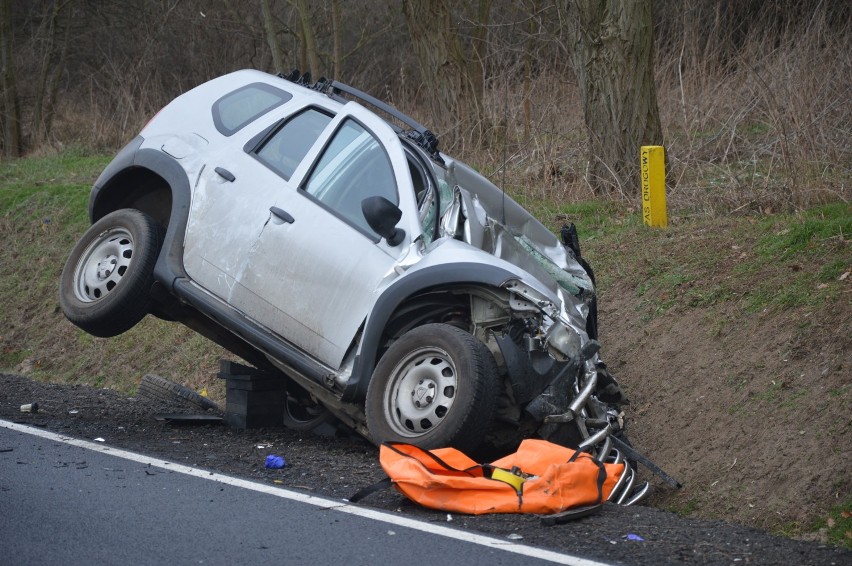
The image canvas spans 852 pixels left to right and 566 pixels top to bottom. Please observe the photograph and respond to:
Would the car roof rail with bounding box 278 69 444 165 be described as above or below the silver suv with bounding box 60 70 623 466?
above

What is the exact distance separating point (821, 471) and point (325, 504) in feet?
9.18

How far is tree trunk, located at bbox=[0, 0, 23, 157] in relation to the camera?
22.0 m

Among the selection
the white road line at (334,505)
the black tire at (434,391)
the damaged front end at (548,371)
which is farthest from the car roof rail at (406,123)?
the white road line at (334,505)

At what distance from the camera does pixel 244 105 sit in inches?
313

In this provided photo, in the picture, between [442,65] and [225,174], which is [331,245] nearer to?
[225,174]

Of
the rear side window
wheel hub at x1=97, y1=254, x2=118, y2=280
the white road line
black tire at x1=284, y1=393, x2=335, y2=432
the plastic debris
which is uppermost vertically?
the rear side window

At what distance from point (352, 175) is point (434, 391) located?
165 cm

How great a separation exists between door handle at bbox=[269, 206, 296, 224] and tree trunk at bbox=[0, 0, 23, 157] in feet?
55.3

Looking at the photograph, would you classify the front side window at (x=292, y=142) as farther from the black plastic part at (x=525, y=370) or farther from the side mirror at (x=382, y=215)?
the black plastic part at (x=525, y=370)

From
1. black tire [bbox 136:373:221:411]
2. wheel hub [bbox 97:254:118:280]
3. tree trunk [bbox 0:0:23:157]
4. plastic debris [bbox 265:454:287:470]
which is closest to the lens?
plastic debris [bbox 265:454:287:470]

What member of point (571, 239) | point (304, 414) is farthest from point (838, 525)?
point (304, 414)

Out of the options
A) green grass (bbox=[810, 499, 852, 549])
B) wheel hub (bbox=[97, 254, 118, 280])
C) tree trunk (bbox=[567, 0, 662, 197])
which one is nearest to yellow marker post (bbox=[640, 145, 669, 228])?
tree trunk (bbox=[567, 0, 662, 197])

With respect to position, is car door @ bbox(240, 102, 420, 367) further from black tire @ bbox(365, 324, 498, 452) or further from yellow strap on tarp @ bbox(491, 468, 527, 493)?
yellow strap on tarp @ bbox(491, 468, 527, 493)

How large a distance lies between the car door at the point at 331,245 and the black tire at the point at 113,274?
818mm
